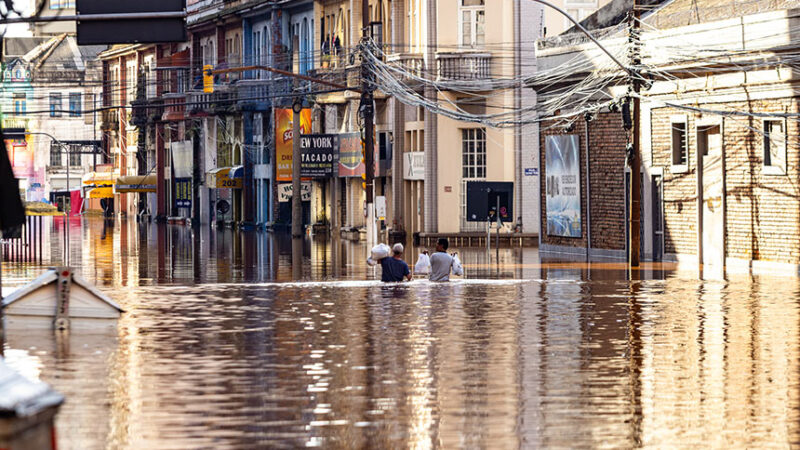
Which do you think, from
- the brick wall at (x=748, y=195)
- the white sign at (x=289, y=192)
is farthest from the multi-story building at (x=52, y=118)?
the brick wall at (x=748, y=195)

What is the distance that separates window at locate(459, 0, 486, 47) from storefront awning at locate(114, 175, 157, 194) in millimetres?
54731

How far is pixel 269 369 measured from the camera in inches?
741

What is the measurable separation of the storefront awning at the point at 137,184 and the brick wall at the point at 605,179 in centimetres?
6814

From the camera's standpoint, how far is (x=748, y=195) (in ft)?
135

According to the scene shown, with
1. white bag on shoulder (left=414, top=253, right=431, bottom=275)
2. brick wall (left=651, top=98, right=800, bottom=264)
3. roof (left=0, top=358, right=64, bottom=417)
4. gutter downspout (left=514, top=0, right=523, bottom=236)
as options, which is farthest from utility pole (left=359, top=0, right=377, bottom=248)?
roof (left=0, top=358, right=64, bottom=417)

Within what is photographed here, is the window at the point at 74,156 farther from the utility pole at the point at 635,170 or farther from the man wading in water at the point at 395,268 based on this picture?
the man wading in water at the point at 395,268

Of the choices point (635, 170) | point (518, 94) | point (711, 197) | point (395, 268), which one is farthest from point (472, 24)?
point (395, 268)

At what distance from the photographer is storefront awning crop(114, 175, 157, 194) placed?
115875mm

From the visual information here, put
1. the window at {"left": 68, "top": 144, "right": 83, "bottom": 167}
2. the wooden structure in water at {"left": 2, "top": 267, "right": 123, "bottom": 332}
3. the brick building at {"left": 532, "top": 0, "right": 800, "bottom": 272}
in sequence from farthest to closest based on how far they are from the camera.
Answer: the window at {"left": 68, "top": 144, "right": 83, "bottom": 167} < the brick building at {"left": 532, "top": 0, "right": 800, "bottom": 272} < the wooden structure in water at {"left": 2, "top": 267, "right": 123, "bottom": 332}

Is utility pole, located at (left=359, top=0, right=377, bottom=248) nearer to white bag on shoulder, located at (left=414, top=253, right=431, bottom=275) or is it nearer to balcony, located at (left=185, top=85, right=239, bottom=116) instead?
white bag on shoulder, located at (left=414, top=253, right=431, bottom=275)

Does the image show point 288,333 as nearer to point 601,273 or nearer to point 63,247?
point 601,273

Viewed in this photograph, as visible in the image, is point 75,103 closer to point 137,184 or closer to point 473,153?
point 137,184

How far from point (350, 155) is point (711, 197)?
3430cm

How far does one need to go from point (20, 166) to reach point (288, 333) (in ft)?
432
